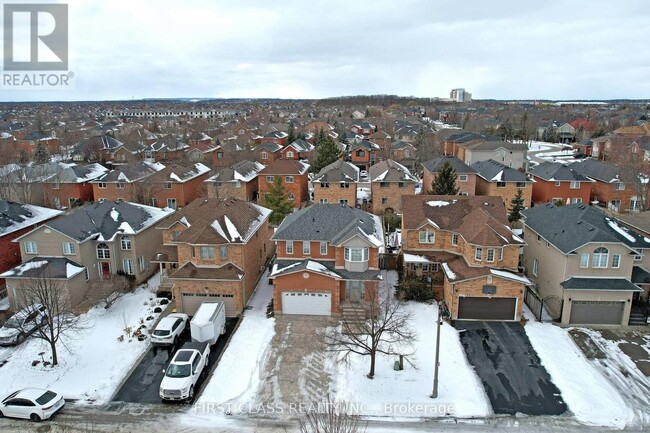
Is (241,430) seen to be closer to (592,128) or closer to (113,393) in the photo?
(113,393)

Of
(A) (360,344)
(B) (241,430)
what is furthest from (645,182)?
(B) (241,430)

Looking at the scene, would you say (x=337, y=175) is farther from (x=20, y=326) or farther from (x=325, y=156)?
(x=20, y=326)

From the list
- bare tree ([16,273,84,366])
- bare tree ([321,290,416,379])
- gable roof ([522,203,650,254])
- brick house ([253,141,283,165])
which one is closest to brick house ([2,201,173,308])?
bare tree ([16,273,84,366])

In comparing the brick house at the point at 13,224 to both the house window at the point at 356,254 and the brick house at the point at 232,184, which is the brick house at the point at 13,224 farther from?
the house window at the point at 356,254

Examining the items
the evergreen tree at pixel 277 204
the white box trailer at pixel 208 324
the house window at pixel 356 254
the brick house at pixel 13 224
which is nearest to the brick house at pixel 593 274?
the house window at pixel 356 254

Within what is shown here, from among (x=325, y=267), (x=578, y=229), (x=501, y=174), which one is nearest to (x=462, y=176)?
(x=501, y=174)
